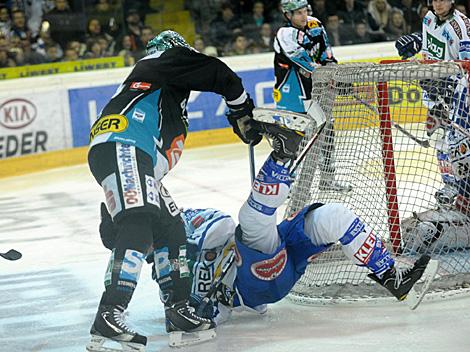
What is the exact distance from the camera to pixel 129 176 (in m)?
3.31

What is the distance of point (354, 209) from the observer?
13.8ft

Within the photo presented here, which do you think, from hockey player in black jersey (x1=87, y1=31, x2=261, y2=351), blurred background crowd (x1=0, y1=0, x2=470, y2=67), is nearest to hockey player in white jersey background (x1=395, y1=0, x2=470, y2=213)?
hockey player in black jersey (x1=87, y1=31, x2=261, y2=351)

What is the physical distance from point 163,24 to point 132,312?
19.7 ft

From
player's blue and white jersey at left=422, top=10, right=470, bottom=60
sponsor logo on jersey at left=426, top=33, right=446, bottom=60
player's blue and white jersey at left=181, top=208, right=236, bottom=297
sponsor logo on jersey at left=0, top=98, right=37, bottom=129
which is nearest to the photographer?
player's blue and white jersey at left=181, top=208, right=236, bottom=297

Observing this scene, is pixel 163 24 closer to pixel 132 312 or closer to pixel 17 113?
pixel 17 113

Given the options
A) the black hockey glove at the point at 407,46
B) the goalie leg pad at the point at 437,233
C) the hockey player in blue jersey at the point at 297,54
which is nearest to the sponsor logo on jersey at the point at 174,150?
the goalie leg pad at the point at 437,233

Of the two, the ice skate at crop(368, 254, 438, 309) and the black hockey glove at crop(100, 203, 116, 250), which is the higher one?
the black hockey glove at crop(100, 203, 116, 250)

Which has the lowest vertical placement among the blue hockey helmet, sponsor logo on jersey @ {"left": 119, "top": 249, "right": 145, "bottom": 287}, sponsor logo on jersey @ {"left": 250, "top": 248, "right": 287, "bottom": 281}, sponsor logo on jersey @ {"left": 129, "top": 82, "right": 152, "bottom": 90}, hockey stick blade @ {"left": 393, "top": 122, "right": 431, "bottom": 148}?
sponsor logo on jersey @ {"left": 250, "top": 248, "right": 287, "bottom": 281}

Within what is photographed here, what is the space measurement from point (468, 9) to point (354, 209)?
22.7 ft

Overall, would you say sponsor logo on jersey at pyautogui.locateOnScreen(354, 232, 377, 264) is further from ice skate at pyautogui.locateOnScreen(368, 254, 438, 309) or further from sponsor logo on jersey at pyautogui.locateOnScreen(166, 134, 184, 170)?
sponsor logo on jersey at pyautogui.locateOnScreen(166, 134, 184, 170)

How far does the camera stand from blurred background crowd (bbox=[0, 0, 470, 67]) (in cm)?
866

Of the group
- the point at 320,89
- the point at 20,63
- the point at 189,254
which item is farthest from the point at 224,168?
the point at 189,254

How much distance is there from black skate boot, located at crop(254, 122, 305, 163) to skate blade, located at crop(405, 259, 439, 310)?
0.67 metres

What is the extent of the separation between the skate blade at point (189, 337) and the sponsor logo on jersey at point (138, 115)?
2.54ft
